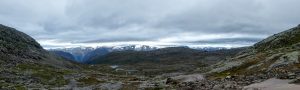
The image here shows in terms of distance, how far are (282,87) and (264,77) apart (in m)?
15.7

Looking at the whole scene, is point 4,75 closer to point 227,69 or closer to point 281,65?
point 227,69

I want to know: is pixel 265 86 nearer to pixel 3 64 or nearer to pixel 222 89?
pixel 222 89

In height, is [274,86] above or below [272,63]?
below

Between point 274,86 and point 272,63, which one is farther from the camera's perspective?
point 272,63

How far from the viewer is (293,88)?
5500cm

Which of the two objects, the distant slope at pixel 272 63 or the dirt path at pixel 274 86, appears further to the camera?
the distant slope at pixel 272 63

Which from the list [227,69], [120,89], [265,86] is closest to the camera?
[265,86]

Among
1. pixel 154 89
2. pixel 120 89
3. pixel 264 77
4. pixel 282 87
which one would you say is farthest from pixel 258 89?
pixel 120 89

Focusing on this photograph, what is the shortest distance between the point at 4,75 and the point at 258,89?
336ft

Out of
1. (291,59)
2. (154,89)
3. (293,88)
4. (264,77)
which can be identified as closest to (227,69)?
(291,59)

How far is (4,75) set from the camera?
142 meters

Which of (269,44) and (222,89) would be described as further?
(269,44)

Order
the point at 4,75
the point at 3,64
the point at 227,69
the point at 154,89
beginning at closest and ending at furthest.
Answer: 1. the point at 154,89
2. the point at 227,69
3. the point at 4,75
4. the point at 3,64

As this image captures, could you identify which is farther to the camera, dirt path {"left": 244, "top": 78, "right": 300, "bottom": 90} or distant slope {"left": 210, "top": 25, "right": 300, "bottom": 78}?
distant slope {"left": 210, "top": 25, "right": 300, "bottom": 78}
